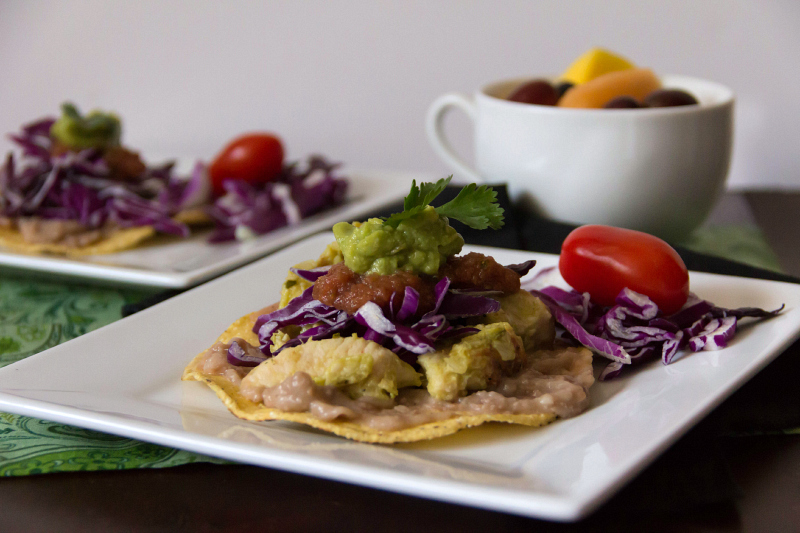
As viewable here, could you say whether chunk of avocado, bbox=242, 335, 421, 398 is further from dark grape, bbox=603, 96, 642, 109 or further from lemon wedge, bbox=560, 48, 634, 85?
lemon wedge, bbox=560, 48, 634, 85

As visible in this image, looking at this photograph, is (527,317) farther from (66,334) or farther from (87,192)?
(87,192)

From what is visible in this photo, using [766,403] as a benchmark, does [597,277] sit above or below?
above

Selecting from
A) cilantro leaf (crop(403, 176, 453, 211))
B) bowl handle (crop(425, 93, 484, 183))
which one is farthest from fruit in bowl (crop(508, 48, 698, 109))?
cilantro leaf (crop(403, 176, 453, 211))

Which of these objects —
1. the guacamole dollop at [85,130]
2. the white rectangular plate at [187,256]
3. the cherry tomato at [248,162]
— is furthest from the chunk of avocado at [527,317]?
the guacamole dollop at [85,130]

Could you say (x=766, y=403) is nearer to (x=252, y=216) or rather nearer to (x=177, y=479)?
(x=177, y=479)

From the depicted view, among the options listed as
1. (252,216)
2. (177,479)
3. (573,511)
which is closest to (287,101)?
(252,216)

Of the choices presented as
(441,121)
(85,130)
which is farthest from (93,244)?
(441,121)
